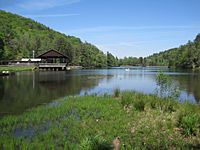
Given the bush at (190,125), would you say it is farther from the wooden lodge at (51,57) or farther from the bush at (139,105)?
the wooden lodge at (51,57)

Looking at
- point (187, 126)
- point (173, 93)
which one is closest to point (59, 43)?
point (173, 93)

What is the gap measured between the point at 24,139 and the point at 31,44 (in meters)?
110

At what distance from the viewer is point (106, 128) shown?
33.7 feet

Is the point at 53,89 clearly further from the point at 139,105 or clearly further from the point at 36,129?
the point at 36,129

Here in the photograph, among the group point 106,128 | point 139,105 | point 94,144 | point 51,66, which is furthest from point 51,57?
point 94,144

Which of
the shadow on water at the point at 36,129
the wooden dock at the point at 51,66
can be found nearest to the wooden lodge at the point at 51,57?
the wooden dock at the point at 51,66

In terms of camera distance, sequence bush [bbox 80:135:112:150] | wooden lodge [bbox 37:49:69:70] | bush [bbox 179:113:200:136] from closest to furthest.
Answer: bush [bbox 80:135:112:150] → bush [bbox 179:113:200:136] → wooden lodge [bbox 37:49:69:70]

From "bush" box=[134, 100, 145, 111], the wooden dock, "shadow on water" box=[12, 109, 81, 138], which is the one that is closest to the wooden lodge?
the wooden dock

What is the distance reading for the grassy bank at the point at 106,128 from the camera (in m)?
8.33

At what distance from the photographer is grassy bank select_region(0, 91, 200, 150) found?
8.33 metres

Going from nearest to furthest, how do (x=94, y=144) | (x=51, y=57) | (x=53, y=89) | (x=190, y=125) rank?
(x=94, y=144) < (x=190, y=125) < (x=53, y=89) < (x=51, y=57)

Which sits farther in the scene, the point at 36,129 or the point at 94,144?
the point at 36,129

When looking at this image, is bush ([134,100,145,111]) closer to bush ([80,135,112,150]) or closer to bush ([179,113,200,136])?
bush ([179,113,200,136])

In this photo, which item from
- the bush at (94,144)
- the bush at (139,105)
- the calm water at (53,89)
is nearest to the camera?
the bush at (94,144)
